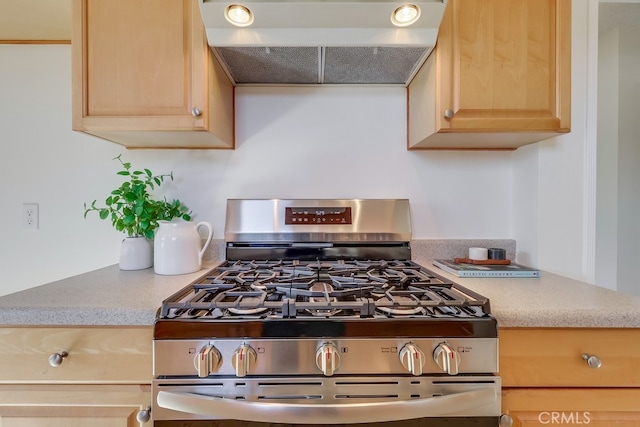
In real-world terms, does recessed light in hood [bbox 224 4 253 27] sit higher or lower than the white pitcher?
higher

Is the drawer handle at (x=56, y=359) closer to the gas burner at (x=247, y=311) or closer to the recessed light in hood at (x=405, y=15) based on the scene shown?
the gas burner at (x=247, y=311)

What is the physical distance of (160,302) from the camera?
2.46 feet

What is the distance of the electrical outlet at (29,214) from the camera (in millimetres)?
1334

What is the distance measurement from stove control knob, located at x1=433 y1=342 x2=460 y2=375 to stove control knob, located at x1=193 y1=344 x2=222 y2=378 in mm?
476

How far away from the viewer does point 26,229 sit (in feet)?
4.39

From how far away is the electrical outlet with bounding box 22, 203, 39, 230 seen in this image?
1334 millimetres

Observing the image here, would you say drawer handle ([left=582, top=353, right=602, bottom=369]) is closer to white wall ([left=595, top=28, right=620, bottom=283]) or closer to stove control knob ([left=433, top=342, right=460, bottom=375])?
stove control knob ([left=433, top=342, right=460, bottom=375])

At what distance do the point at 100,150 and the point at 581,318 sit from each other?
1783mm

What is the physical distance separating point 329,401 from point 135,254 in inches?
35.4

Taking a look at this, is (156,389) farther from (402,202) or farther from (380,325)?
(402,202)

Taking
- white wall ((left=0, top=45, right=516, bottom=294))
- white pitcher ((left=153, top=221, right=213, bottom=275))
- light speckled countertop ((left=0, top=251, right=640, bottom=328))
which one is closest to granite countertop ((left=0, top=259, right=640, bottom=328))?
light speckled countertop ((left=0, top=251, right=640, bottom=328))

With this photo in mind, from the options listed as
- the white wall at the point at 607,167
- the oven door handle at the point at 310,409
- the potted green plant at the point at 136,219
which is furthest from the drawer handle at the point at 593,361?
the white wall at the point at 607,167

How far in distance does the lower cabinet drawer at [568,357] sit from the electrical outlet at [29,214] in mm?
1816

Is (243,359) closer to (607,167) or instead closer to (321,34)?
(321,34)
